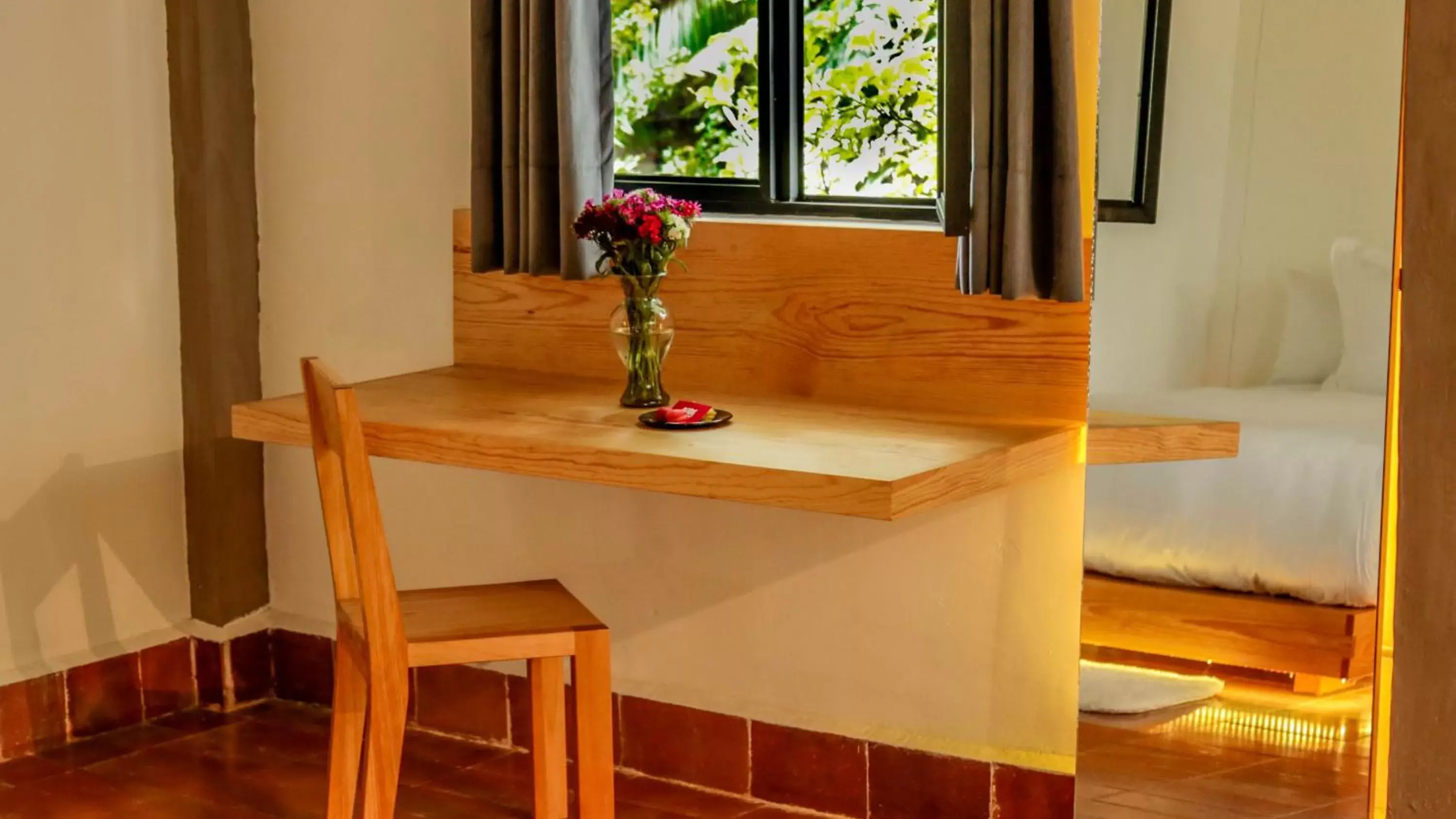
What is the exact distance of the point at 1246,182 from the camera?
88.7 inches

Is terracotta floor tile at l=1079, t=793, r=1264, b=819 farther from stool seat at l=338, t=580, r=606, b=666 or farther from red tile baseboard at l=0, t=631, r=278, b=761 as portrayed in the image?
red tile baseboard at l=0, t=631, r=278, b=761

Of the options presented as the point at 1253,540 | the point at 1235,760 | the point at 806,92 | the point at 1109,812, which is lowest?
the point at 1109,812

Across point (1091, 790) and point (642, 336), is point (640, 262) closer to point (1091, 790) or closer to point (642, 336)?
point (642, 336)

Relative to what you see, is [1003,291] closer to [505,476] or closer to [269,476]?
[505,476]

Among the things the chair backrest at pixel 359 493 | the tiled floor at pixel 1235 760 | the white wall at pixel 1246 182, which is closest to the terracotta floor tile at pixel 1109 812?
the tiled floor at pixel 1235 760

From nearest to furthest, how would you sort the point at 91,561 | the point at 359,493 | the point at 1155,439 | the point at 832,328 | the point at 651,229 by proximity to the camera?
1. the point at 359,493
2. the point at 1155,439
3. the point at 651,229
4. the point at 832,328
5. the point at 91,561

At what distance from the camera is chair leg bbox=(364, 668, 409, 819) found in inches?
86.4

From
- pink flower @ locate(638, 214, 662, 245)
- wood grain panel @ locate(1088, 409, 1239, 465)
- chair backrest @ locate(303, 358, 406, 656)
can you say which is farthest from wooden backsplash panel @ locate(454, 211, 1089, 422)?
chair backrest @ locate(303, 358, 406, 656)

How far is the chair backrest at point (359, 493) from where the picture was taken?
2117mm

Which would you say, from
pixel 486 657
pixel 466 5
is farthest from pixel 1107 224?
pixel 466 5

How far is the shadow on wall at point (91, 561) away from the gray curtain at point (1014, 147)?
5.98 ft

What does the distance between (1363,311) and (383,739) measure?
1455 millimetres

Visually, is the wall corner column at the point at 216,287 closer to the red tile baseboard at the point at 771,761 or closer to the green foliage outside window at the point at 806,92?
the red tile baseboard at the point at 771,761

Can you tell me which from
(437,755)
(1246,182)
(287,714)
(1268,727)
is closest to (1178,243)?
(1246,182)
